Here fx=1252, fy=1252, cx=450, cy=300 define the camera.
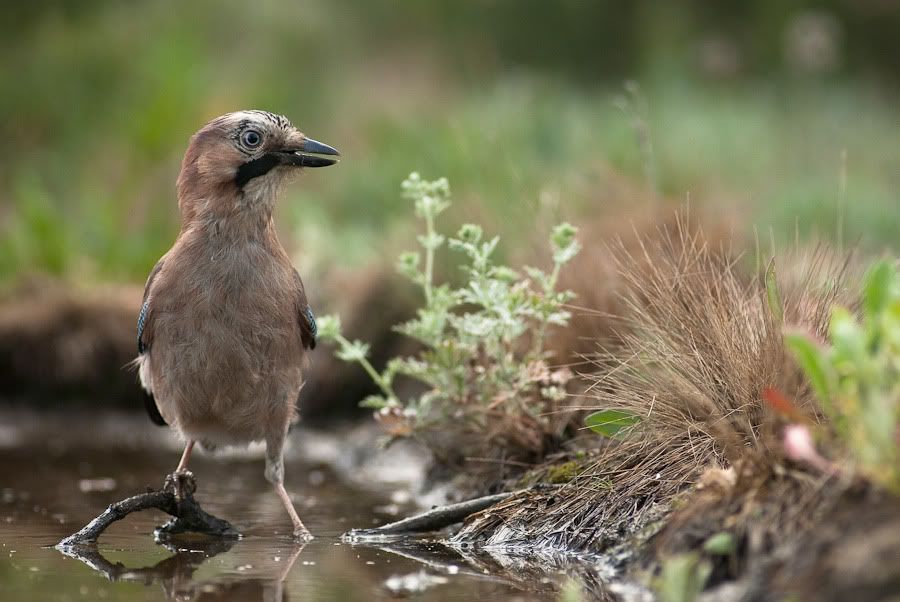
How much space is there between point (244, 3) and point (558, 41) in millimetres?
4957

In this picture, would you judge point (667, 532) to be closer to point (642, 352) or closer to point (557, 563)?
point (557, 563)

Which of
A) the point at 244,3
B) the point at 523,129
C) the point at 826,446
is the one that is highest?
the point at 244,3

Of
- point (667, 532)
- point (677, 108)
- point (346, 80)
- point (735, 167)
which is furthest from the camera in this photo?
point (346, 80)

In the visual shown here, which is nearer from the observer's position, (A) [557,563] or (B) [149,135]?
(A) [557,563]

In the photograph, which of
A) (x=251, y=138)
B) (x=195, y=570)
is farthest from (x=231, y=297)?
(x=195, y=570)

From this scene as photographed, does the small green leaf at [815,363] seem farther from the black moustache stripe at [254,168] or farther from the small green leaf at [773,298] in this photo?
the black moustache stripe at [254,168]

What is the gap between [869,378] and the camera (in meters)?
3.58

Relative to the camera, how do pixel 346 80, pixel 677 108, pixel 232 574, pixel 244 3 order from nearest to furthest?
pixel 232 574, pixel 677 108, pixel 346 80, pixel 244 3

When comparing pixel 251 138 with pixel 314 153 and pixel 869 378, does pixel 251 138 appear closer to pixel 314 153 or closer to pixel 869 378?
pixel 314 153

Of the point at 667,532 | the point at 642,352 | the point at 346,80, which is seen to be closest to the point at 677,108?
the point at 346,80

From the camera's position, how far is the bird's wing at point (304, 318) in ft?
19.5

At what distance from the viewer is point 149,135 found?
12734 millimetres

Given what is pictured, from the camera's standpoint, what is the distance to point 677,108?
14258 mm

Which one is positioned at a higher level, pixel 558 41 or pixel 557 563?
pixel 558 41
